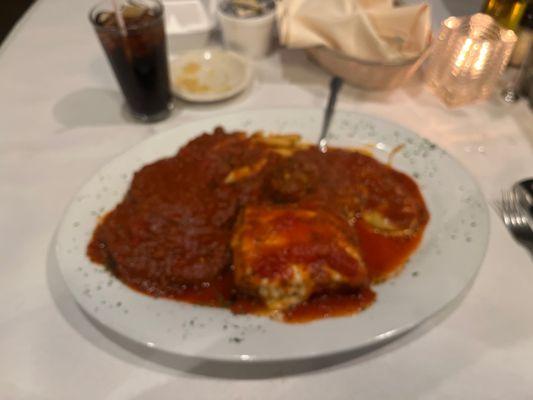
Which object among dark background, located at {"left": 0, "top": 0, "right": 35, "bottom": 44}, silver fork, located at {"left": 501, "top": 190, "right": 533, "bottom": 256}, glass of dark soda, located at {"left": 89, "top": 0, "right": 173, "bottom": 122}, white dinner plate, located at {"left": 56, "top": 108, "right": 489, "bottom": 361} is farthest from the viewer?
dark background, located at {"left": 0, "top": 0, "right": 35, "bottom": 44}

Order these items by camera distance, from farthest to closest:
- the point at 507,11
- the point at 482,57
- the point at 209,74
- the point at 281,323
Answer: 1. the point at 209,74
2. the point at 507,11
3. the point at 482,57
4. the point at 281,323

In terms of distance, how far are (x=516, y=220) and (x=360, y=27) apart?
1.01 metres

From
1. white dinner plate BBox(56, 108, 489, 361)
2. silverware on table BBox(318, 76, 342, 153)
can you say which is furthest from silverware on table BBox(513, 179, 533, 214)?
silverware on table BBox(318, 76, 342, 153)

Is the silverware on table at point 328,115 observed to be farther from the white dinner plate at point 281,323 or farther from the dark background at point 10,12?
the dark background at point 10,12

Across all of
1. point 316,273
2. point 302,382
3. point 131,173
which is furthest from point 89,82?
point 302,382

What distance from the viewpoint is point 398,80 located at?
2.08m

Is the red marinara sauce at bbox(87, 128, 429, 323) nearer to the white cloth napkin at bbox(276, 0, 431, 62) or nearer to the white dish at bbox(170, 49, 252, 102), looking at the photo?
the white dish at bbox(170, 49, 252, 102)

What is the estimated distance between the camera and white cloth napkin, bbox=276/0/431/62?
1972 millimetres

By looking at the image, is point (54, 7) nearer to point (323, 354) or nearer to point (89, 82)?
point (89, 82)

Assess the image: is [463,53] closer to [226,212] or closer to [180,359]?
[226,212]

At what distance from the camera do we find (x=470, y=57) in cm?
197

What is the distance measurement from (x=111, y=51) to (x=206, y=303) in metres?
1.11

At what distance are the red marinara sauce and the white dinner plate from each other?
0.04 metres

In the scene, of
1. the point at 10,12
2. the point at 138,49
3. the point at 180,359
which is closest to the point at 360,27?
the point at 138,49
